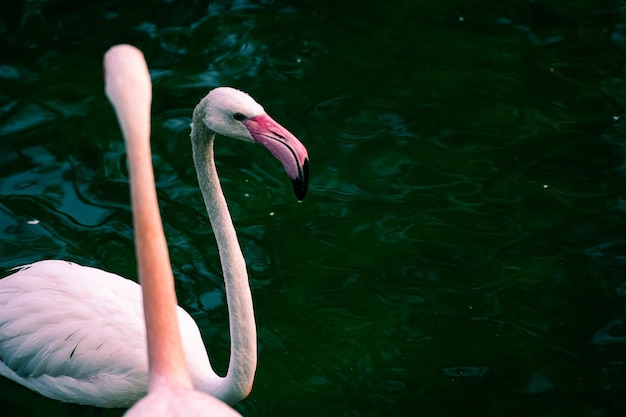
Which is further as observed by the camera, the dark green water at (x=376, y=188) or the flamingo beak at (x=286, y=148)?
the dark green water at (x=376, y=188)

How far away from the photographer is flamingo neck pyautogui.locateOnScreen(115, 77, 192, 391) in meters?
2.82

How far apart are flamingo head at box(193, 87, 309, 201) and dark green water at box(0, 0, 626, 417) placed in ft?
5.13

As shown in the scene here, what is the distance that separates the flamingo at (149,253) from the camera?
2828 millimetres

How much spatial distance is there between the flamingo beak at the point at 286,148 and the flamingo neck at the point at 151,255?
4.09 ft

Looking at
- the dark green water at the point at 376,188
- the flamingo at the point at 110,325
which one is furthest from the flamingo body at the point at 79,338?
the dark green water at the point at 376,188

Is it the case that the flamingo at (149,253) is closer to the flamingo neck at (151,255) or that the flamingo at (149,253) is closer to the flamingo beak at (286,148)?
the flamingo neck at (151,255)

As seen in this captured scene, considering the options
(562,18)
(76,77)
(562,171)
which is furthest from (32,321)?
(562,18)

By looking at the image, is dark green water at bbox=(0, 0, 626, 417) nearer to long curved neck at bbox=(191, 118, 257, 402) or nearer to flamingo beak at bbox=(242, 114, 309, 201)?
long curved neck at bbox=(191, 118, 257, 402)

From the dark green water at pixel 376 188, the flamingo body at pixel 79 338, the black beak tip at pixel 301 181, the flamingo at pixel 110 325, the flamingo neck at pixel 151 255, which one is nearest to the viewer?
the flamingo neck at pixel 151 255

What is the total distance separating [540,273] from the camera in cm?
602

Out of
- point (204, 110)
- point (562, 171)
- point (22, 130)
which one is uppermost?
point (204, 110)

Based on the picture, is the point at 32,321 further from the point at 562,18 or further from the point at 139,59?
the point at 562,18

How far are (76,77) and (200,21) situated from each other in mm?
1296

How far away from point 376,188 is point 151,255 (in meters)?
3.99
